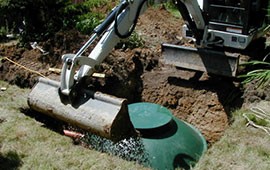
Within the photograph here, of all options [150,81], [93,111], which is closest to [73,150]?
[93,111]

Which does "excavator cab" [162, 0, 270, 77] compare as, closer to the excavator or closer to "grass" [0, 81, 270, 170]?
the excavator

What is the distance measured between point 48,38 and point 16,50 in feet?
2.06

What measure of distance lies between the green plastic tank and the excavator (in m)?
0.23

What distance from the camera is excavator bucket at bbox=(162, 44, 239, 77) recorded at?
5.49 m

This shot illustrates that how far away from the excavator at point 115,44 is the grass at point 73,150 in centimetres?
28

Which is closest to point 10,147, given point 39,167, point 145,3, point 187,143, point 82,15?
point 39,167

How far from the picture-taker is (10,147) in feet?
14.5

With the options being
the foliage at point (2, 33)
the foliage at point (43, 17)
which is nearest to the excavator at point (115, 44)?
the foliage at point (43, 17)

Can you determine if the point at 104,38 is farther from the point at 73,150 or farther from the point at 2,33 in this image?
the point at 2,33

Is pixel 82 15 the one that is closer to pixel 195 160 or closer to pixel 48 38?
pixel 48 38

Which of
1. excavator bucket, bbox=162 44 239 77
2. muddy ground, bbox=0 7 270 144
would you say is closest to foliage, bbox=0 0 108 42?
muddy ground, bbox=0 7 270 144

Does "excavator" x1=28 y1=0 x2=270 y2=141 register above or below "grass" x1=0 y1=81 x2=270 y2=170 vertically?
above

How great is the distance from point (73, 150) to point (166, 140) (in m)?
1.05

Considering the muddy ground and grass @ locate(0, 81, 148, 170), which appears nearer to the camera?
grass @ locate(0, 81, 148, 170)
